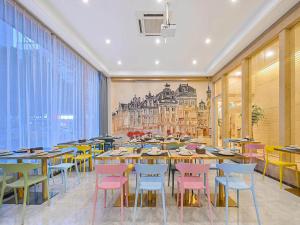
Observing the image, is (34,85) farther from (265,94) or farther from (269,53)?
(265,94)

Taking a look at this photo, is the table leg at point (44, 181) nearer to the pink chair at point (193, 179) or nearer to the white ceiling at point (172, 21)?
the pink chair at point (193, 179)

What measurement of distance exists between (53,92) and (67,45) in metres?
1.54

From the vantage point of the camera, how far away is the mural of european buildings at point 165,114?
9.19 m

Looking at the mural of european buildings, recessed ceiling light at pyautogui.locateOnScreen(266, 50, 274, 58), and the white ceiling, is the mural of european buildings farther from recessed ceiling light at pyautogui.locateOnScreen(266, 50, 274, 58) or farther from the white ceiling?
recessed ceiling light at pyautogui.locateOnScreen(266, 50, 274, 58)

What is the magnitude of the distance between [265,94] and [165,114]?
14.5 ft

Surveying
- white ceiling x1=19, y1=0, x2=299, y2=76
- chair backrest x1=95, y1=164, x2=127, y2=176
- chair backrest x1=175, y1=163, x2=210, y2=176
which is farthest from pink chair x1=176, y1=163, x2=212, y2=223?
white ceiling x1=19, y1=0, x2=299, y2=76

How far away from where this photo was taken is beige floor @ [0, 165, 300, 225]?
2.49 metres

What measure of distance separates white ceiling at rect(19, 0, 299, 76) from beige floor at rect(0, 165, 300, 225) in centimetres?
351

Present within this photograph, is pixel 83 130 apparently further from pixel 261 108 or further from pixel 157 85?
pixel 261 108

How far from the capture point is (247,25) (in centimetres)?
472

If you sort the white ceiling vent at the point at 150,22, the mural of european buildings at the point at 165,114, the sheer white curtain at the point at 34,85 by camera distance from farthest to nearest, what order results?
the mural of european buildings at the point at 165,114
the white ceiling vent at the point at 150,22
the sheer white curtain at the point at 34,85

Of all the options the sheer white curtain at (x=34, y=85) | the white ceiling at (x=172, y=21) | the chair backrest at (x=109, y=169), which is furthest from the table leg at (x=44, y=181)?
the white ceiling at (x=172, y=21)

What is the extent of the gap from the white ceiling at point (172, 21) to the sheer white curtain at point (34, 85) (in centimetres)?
35

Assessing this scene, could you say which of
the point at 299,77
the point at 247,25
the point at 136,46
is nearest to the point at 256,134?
the point at 299,77
